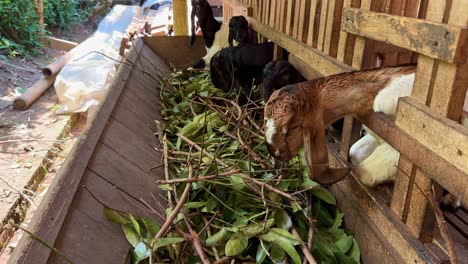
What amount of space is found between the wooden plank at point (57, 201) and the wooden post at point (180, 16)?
578 centimetres

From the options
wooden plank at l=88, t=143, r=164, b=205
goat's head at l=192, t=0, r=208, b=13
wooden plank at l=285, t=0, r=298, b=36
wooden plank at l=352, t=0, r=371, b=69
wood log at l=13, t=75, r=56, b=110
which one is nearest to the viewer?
wooden plank at l=352, t=0, r=371, b=69

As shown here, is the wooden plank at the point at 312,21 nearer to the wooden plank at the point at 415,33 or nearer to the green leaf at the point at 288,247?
the wooden plank at the point at 415,33

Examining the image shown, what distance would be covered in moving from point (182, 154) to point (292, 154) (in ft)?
3.42

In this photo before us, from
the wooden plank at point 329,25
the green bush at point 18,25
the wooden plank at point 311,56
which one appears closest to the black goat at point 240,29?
the wooden plank at point 311,56

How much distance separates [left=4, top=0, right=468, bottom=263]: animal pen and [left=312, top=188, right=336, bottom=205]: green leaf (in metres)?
0.08

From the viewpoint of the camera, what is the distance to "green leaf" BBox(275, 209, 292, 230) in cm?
217

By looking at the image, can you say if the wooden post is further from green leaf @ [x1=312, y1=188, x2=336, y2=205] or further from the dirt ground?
green leaf @ [x1=312, y1=188, x2=336, y2=205]

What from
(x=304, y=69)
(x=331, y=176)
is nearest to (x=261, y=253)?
(x=331, y=176)

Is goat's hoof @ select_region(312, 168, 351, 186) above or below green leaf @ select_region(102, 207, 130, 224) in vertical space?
above

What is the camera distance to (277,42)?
13.0 ft

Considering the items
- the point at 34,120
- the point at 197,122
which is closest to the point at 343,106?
the point at 197,122

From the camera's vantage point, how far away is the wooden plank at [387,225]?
1.69m

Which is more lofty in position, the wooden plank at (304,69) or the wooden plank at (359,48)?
the wooden plank at (359,48)

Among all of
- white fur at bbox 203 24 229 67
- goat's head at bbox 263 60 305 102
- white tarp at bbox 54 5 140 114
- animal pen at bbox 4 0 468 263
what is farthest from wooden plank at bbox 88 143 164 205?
white tarp at bbox 54 5 140 114
